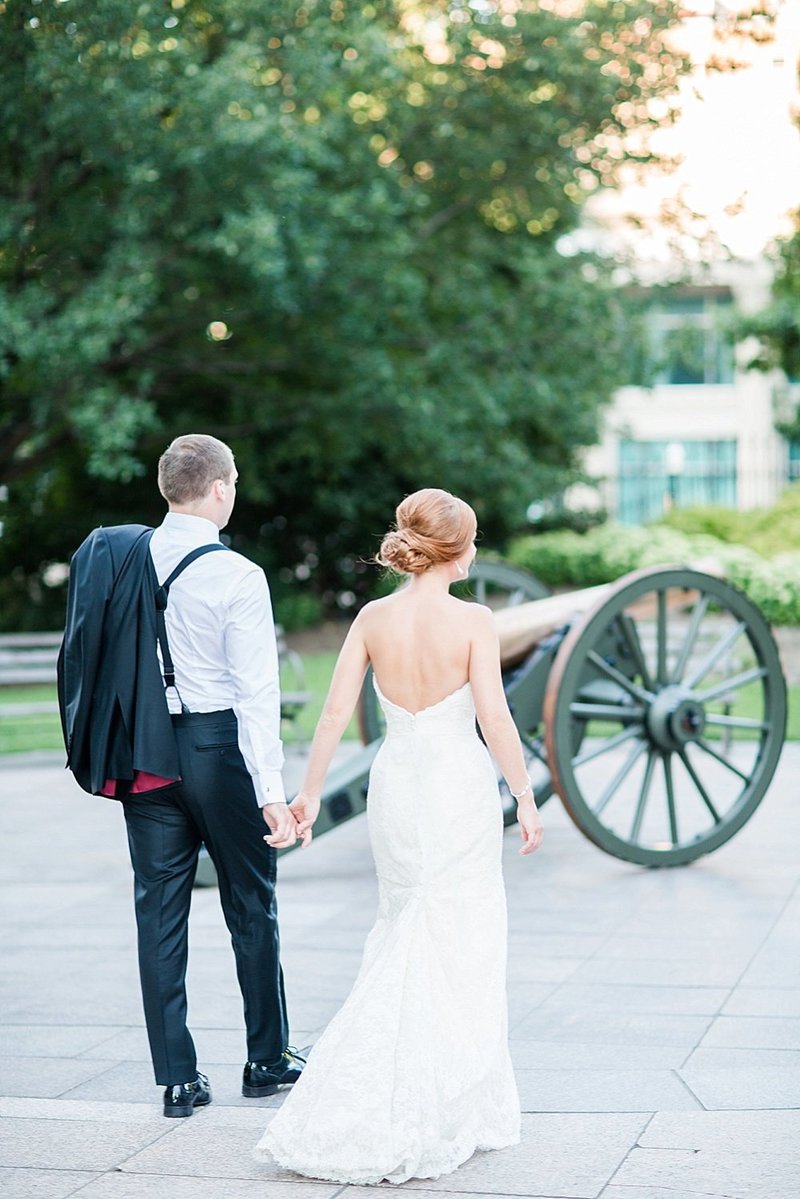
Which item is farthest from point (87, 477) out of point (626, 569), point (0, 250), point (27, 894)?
point (27, 894)

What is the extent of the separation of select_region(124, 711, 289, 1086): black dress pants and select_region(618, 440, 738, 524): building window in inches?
1235

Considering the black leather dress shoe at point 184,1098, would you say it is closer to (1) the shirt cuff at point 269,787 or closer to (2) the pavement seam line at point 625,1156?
(1) the shirt cuff at point 269,787

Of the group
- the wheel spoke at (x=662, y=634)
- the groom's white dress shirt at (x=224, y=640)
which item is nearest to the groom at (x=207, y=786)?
the groom's white dress shirt at (x=224, y=640)

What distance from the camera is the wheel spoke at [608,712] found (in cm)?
673

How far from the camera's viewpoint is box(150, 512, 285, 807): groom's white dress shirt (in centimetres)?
373

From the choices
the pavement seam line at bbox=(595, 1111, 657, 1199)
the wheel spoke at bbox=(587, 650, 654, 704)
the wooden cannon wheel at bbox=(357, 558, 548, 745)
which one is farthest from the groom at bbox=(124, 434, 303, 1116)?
the wooden cannon wheel at bbox=(357, 558, 548, 745)

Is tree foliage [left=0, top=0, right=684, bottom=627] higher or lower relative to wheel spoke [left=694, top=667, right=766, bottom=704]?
higher

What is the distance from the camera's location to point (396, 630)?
12.1 feet

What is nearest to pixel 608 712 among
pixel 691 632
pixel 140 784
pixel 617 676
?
pixel 617 676

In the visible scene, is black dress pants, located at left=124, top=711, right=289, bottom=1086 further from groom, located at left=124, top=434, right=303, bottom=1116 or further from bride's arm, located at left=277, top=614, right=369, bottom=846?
bride's arm, located at left=277, top=614, right=369, bottom=846

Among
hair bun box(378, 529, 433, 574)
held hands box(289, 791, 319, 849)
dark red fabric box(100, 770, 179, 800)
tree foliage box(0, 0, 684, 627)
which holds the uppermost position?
tree foliage box(0, 0, 684, 627)

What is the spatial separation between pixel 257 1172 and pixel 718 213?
1669cm

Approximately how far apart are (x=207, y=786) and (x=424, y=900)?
618mm

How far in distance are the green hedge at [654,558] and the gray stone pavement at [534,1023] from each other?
741 centimetres
